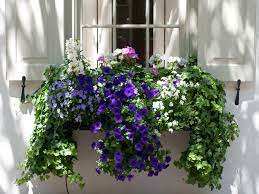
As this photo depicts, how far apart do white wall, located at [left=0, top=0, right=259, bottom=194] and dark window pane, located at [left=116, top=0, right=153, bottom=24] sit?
3.13 feet

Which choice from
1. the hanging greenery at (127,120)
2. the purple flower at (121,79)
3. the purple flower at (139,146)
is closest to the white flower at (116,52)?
the hanging greenery at (127,120)

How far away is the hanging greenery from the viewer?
14.1 feet

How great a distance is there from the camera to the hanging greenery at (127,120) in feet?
14.1

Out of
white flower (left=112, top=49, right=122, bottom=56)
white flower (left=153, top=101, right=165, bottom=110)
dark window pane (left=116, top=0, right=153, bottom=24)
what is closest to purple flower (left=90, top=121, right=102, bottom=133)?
white flower (left=153, top=101, right=165, bottom=110)

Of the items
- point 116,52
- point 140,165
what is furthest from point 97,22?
point 140,165

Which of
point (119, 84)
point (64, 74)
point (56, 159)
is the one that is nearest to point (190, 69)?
point (119, 84)

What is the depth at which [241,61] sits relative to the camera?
15.0 ft

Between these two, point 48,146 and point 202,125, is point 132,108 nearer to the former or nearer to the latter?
point 202,125

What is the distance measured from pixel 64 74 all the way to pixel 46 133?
0.49 metres

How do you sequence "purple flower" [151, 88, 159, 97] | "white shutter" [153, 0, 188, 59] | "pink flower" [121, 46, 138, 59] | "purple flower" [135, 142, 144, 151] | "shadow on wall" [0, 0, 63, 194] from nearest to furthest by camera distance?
"purple flower" [135, 142, 144, 151] < "purple flower" [151, 88, 159, 97] < "pink flower" [121, 46, 138, 59] < "shadow on wall" [0, 0, 63, 194] < "white shutter" [153, 0, 188, 59]

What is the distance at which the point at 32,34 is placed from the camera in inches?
181

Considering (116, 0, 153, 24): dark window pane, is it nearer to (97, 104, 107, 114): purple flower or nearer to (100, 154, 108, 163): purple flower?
(97, 104, 107, 114): purple flower

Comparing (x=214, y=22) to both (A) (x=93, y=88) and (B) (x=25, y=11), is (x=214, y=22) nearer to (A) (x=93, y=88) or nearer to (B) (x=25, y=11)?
(A) (x=93, y=88)

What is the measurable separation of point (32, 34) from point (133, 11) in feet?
Result: 2.96
